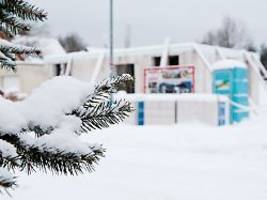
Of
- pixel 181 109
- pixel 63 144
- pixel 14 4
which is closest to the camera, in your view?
pixel 63 144

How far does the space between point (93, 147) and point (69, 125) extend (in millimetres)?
107

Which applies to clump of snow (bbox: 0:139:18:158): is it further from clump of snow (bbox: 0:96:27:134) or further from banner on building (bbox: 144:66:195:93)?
banner on building (bbox: 144:66:195:93)

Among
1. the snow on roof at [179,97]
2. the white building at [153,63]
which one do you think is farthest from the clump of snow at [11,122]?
the white building at [153,63]

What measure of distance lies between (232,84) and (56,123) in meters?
17.0

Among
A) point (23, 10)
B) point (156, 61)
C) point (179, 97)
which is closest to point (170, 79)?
point (156, 61)

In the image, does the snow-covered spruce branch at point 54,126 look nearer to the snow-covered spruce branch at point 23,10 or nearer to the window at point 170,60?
the snow-covered spruce branch at point 23,10

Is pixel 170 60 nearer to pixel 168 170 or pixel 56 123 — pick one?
pixel 168 170

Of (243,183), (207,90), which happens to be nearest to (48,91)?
(243,183)

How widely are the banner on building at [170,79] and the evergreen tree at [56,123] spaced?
19090 millimetres

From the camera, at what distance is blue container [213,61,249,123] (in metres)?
18.1

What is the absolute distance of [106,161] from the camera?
8602mm

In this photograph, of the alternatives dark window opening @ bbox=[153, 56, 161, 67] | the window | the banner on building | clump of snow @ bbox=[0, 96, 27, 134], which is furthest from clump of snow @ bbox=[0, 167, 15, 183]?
dark window opening @ bbox=[153, 56, 161, 67]

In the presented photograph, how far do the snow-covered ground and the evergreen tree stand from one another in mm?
3241

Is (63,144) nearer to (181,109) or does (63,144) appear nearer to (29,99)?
(29,99)
